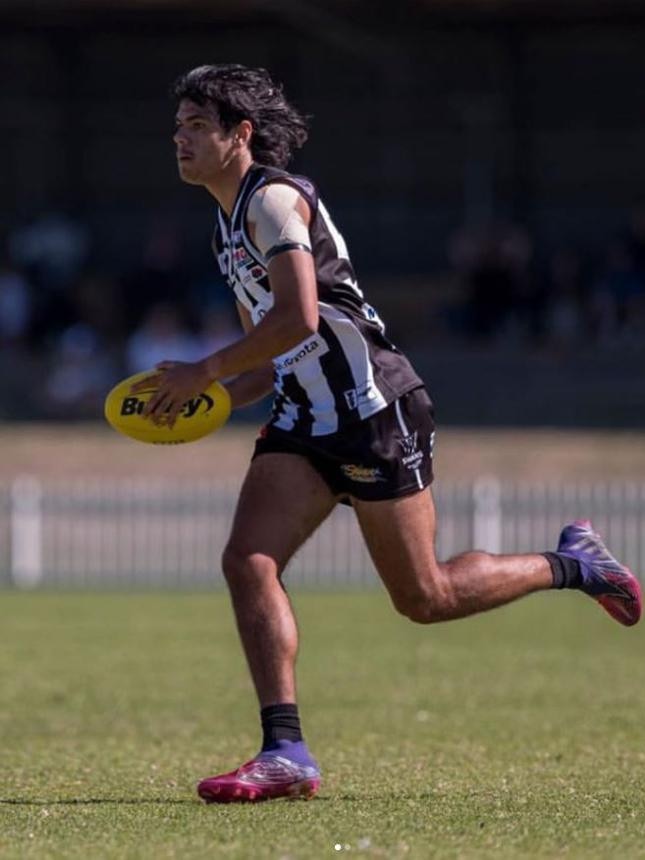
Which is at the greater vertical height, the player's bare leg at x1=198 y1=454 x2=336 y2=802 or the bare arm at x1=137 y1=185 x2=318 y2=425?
the bare arm at x1=137 y1=185 x2=318 y2=425

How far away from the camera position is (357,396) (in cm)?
676

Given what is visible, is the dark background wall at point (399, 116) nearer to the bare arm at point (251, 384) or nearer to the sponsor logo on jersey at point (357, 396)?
the bare arm at point (251, 384)

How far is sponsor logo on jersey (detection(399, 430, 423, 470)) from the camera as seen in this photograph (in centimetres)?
680

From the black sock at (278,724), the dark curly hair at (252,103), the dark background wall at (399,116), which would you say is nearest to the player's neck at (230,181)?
the dark curly hair at (252,103)

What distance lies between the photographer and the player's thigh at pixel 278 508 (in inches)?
264

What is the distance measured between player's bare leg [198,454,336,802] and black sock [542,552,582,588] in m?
0.96

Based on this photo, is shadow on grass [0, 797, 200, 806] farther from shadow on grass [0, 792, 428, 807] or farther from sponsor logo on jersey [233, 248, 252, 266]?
sponsor logo on jersey [233, 248, 252, 266]

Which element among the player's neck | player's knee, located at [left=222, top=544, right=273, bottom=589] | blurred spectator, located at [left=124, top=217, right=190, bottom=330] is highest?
blurred spectator, located at [left=124, top=217, right=190, bottom=330]

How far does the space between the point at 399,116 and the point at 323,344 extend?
2071cm

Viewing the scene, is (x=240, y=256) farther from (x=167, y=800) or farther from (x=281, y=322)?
(x=167, y=800)

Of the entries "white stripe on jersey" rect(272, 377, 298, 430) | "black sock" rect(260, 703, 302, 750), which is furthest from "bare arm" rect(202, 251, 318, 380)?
"black sock" rect(260, 703, 302, 750)

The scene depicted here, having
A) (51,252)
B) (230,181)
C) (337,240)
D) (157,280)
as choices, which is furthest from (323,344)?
(51,252)

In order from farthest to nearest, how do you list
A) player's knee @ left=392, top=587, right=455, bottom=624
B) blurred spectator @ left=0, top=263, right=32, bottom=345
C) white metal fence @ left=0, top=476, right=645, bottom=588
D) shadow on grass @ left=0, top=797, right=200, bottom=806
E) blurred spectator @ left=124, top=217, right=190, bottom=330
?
blurred spectator @ left=0, top=263, right=32, bottom=345 < blurred spectator @ left=124, top=217, right=190, bottom=330 < white metal fence @ left=0, top=476, right=645, bottom=588 < player's knee @ left=392, top=587, right=455, bottom=624 < shadow on grass @ left=0, top=797, right=200, bottom=806

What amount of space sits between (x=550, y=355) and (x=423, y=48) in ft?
16.2
